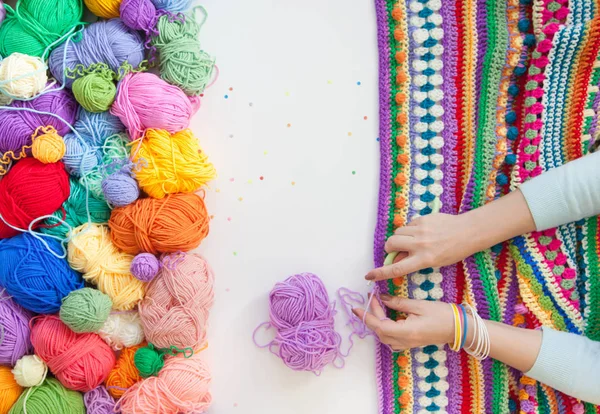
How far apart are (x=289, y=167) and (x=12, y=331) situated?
609 mm

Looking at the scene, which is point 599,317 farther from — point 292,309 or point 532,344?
point 292,309

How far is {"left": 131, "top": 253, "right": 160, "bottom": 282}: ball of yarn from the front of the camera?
976mm

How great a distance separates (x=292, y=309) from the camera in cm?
100

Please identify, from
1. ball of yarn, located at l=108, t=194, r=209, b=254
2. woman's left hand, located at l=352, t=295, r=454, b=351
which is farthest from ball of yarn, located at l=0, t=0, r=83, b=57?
woman's left hand, located at l=352, t=295, r=454, b=351

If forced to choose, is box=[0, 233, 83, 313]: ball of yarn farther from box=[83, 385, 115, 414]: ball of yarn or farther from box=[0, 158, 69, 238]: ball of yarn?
box=[83, 385, 115, 414]: ball of yarn

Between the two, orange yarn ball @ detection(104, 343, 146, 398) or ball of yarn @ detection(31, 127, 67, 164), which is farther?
orange yarn ball @ detection(104, 343, 146, 398)

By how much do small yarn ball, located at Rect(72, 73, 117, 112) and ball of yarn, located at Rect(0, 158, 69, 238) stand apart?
5.0 inches

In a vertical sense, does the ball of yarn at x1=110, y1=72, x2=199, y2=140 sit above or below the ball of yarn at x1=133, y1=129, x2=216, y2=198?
above

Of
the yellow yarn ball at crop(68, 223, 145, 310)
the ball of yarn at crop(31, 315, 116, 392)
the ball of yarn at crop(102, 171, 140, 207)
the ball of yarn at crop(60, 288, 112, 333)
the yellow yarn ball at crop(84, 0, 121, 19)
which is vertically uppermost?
the yellow yarn ball at crop(84, 0, 121, 19)

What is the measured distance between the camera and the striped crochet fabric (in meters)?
0.96

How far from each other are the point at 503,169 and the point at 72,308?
837 mm

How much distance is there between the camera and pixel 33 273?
3.15 ft

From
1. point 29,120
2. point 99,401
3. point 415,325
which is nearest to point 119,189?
point 29,120

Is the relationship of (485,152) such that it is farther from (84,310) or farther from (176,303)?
(84,310)
